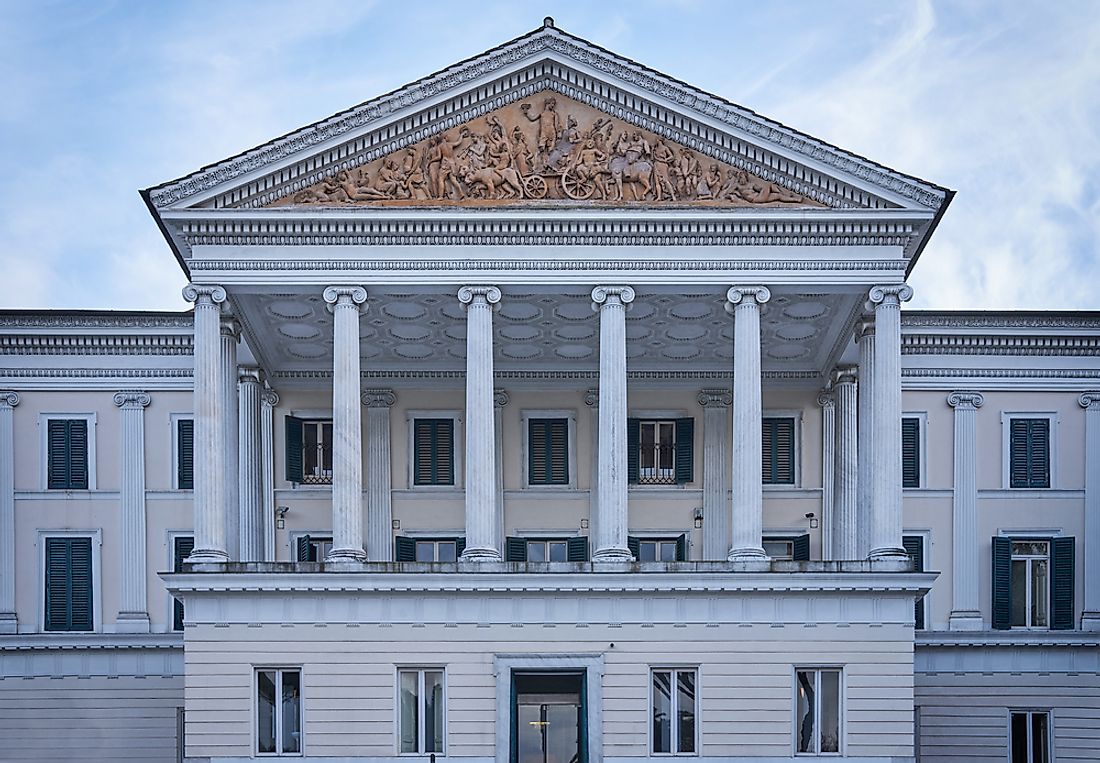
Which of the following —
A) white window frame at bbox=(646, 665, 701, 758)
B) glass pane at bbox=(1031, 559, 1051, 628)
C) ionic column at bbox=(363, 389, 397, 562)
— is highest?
ionic column at bbox=(363, 389, 397, 562)

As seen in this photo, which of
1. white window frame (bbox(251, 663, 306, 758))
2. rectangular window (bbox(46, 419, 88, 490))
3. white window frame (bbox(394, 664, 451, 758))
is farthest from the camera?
rectangular window (bbox(46, 419, 88, 490))

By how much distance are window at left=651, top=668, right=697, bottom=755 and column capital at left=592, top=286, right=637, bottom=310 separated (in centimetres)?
905

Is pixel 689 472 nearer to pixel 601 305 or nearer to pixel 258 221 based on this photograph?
pixel 601 305

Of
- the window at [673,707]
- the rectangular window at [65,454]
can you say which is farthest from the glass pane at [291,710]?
the rectangular window at [65,454]

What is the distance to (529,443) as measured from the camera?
156 ft

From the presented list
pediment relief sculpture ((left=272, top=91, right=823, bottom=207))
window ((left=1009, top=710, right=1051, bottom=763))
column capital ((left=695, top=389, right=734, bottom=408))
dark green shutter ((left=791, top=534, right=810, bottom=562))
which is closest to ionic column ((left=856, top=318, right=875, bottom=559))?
pediment relief sculpture ((left=272, top=91, right=823, bottom=207))

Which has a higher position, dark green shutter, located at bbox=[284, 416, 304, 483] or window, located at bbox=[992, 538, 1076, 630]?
dark green shutter, located at bbox=[284, 416, 304, 483]

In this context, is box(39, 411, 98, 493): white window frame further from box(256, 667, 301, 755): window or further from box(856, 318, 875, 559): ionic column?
box(856, 318, 875, 559): ionic column

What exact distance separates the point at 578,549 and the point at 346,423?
974cm

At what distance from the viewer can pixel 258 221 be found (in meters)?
→ 39.0

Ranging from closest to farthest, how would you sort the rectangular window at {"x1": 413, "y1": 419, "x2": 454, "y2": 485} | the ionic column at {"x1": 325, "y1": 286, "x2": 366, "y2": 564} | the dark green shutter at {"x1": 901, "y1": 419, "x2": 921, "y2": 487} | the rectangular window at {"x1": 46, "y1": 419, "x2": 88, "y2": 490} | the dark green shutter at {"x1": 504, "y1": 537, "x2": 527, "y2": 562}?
the ionic column at {"x1": 325, "y1": 286, "x2": 366, "y2": 564} → the dark green shutter at {"x1": 504, "y1": 537, "x2": 527, "y2": 562} → the rectangular window at {"x1": 413, "y1": 419, "x2": 454, "y2": 485} → the rectangular window at {"x1": 46, "y1": 419, "x2": 88, "y2": 490} → the dark green shutter at {"x1": 901, "y1": 419, "x2": 921, "y2": 487}

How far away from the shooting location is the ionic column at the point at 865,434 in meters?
39.3

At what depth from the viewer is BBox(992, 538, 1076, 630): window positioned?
152 feet

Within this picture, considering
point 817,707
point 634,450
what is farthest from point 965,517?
point 817,707
